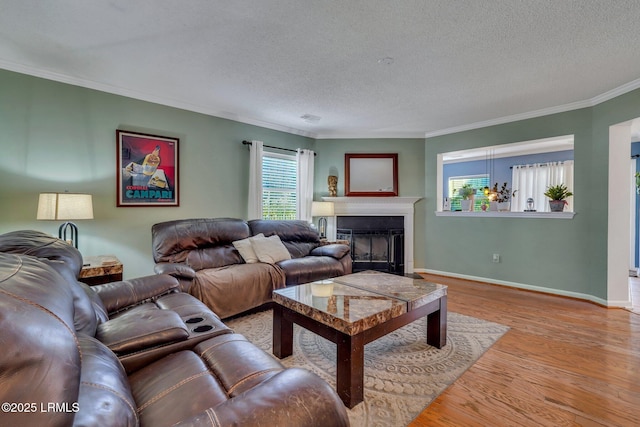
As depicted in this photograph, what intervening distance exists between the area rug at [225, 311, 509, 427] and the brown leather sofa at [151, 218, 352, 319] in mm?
281

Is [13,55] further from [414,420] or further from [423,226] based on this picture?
[423,226]

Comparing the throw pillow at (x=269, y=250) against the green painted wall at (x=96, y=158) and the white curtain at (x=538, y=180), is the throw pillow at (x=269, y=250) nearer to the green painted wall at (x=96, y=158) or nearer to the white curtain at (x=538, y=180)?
the green painted wall at (x=96, y=158)

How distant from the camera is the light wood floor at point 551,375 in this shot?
158cm

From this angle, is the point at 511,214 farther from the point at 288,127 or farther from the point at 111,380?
the point at 111,380

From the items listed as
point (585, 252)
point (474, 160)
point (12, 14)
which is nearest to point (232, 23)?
point (12, 14)

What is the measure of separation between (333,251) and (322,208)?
106 centimetres

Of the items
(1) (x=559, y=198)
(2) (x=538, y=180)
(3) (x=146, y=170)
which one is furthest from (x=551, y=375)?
(2) (x=538, y=180)

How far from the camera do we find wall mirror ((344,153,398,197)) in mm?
4980

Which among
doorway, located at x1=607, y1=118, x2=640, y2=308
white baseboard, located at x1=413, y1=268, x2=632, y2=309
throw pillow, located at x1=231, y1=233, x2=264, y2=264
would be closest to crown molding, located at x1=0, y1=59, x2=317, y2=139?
throw pillow, located at x1=231, y1=233, x2=264, y2=264

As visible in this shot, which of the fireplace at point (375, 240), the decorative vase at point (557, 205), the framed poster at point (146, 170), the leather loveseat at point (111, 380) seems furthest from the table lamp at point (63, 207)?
the decorative vase at point (557, 205)

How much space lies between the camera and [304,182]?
4.78 m

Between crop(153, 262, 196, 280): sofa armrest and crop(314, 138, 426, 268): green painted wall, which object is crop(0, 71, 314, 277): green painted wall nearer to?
crop(153, 262, 196, 280): sofa armrest

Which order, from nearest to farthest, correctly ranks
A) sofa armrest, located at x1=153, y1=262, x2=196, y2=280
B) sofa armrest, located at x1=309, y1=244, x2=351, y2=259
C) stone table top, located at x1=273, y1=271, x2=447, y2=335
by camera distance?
stone table top, located at x1=273, y1=271, x2=447, y2=335 < sofa armrest, located at x1=153, y1=262, x2=196, y2=280 < sofa armrest, located at x1=309, y1=244, x2=351, y2=259

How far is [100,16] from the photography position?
1.95 m
